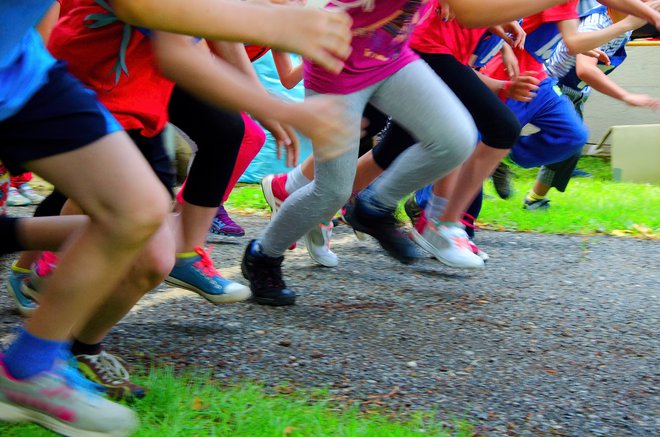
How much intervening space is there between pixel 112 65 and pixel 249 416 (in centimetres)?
119

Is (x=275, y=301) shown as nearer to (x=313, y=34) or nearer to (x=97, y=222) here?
(x=97, y=222)

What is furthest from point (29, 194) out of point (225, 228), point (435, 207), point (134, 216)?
point (134, 216)

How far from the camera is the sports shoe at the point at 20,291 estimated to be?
3.11 metres

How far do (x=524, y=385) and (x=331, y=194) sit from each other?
40.1 inches

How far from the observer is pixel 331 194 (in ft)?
10.6

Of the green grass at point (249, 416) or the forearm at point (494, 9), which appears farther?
the forearm at point (494, 9)

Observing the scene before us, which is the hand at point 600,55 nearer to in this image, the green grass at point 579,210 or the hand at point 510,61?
the green grass at point 579,210

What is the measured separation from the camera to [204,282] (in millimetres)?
3145

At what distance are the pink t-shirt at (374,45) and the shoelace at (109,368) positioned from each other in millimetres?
1316

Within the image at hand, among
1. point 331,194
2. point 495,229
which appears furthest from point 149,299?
point 495,229

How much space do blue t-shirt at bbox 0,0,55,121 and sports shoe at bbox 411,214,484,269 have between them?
2.62 m

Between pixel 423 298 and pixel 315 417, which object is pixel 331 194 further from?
pixel 315 417

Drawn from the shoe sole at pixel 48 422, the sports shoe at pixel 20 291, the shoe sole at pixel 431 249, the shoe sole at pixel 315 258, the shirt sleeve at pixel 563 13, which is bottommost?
the shoe sole at pixel 315 258

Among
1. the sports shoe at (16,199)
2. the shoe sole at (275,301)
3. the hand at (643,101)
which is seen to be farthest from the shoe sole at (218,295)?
the sports shoe at (16,199)
